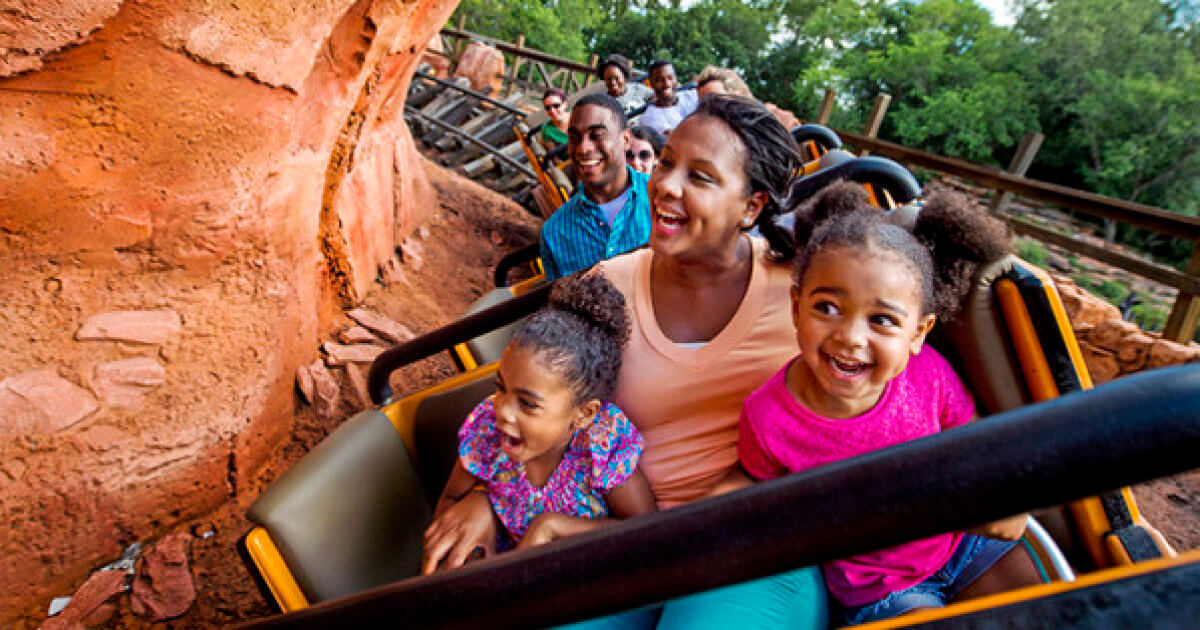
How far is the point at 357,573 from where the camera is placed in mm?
1407

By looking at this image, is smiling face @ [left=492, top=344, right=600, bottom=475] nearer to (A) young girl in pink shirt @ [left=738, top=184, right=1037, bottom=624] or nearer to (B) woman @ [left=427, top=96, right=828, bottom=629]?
(B) woman @ [left=427, top=96, right=828, bottom=629]

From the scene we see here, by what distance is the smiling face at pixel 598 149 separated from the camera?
2699 mm

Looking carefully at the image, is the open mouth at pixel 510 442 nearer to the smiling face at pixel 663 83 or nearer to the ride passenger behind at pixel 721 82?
the ride passenger behind at pixel 721 82

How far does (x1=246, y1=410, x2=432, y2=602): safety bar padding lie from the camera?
1.29 m

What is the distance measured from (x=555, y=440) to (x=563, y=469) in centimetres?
9

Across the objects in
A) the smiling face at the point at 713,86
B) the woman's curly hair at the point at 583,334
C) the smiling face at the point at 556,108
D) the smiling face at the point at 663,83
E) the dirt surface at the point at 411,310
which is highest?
the smiling face at the point at 663,83

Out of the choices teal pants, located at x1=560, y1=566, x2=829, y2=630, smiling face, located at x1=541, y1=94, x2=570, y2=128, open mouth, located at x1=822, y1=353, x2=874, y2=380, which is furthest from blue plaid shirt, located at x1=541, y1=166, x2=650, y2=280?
smiling face, located at x1=541, y1=94, x2=570, y2=128

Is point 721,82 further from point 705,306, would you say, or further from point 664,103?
point 705,306

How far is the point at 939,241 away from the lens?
3.73 ft

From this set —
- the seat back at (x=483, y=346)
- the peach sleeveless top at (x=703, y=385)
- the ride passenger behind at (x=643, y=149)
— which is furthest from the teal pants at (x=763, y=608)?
the ride passenger behind at (x=643, y=149)

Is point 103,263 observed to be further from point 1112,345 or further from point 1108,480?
point 1112,345

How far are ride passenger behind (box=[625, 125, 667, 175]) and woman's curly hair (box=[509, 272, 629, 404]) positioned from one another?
173 cm

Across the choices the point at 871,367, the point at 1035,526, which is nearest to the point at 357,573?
the point at 871,367

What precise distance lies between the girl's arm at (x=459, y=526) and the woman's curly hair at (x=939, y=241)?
892mm
